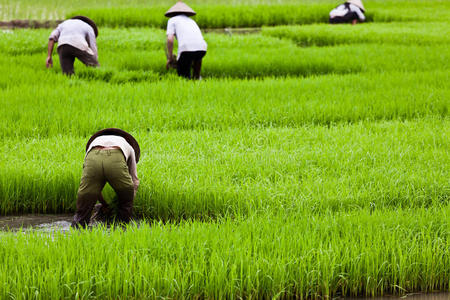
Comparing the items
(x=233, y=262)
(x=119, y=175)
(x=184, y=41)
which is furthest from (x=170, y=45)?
(x=233, y=262)

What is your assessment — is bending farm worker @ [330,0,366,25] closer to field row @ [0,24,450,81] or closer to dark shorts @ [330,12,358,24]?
dark shorts @ [330,12,358,24]

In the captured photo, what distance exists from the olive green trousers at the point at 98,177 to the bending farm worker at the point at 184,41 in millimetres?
4978

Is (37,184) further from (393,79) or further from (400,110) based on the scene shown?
(393,79)

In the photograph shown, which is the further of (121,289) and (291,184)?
(291,184)

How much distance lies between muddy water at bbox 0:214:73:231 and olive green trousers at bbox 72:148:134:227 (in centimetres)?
36

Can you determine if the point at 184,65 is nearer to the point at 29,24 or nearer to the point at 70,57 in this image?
the point at 70,57

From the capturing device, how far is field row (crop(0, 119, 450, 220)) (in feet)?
13.4

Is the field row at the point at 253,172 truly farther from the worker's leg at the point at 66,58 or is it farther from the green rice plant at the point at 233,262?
the worker's leg at the point at 66,58

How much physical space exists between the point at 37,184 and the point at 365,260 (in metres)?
2.70

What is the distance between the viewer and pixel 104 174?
3.58 metres

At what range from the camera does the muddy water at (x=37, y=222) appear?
3.96 m

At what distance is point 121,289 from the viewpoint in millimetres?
2859

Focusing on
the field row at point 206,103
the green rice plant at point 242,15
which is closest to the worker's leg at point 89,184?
the field row at point 206,103

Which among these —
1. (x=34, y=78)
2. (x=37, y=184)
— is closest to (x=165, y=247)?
(x=37, y=184)
